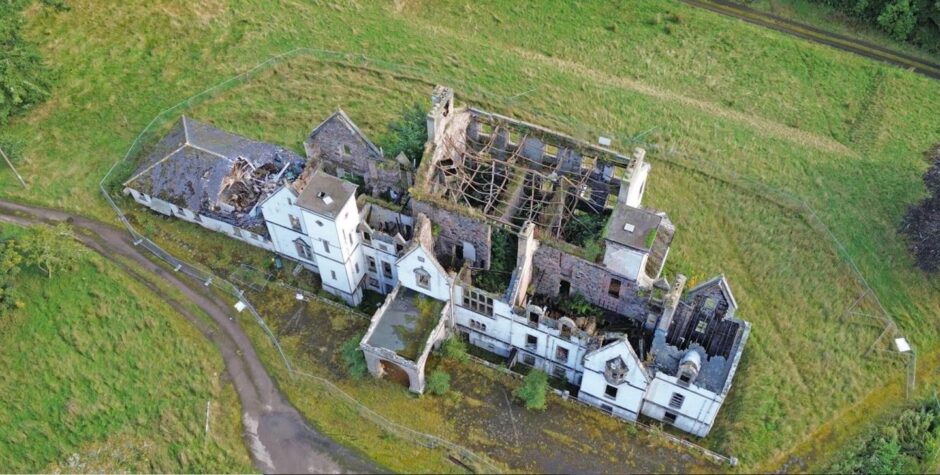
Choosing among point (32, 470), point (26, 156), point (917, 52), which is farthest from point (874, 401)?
point (26, 156)

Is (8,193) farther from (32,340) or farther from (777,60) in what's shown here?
(777,60)

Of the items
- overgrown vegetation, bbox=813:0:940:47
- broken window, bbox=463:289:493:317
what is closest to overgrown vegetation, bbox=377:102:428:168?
broken window, bbox=463:289:493:317

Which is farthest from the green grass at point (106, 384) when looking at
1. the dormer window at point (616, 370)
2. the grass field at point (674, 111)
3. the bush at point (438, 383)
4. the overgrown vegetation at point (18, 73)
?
the dormer window at point (616, 370)

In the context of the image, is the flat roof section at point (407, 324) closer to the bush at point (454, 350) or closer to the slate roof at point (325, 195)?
the bush at point (454, 350)

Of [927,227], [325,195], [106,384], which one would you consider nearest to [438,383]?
[325,195]

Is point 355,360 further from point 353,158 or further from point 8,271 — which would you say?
point 8,271

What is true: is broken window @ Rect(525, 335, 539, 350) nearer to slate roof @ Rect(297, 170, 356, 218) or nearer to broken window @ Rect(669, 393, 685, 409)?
broken window @ Rect(669, 393, 685, 409)
